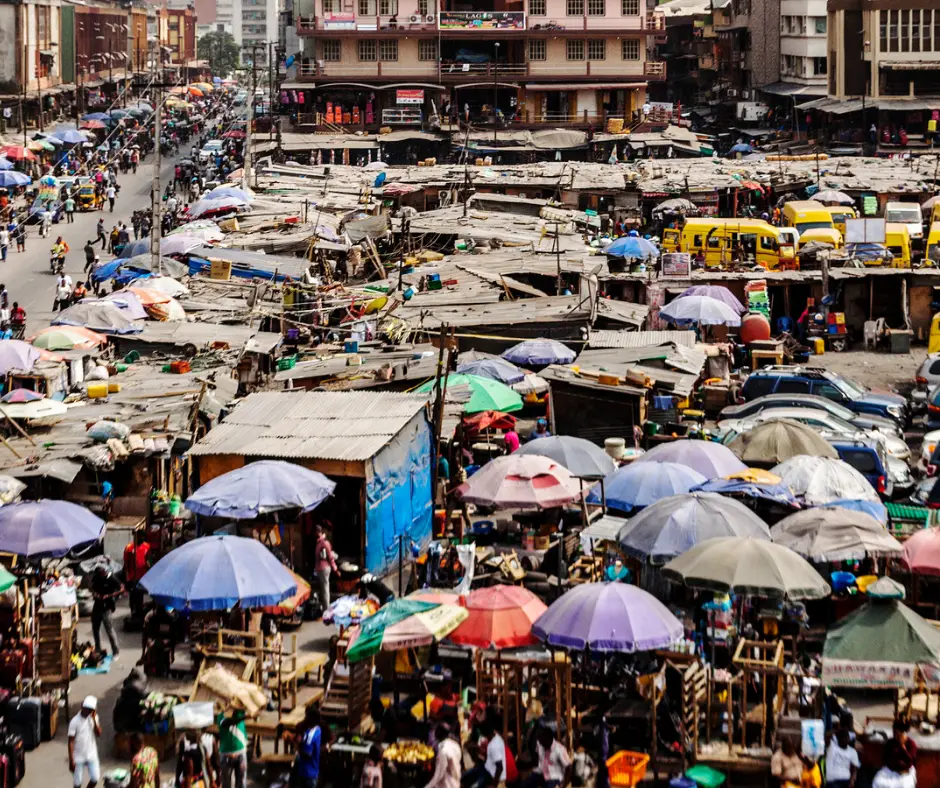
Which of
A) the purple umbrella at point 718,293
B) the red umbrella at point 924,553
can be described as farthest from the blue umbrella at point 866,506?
the purple umbrella at point 718,293

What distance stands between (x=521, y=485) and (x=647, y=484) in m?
1.50

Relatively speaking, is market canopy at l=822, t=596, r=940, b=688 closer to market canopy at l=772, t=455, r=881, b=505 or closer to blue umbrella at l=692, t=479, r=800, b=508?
blue umbrella at l=692, t=479, r=800, b=508

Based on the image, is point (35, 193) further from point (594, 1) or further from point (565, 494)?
point (565, 494)

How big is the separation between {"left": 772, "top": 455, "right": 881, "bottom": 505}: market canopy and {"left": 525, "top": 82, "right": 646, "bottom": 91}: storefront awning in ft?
203

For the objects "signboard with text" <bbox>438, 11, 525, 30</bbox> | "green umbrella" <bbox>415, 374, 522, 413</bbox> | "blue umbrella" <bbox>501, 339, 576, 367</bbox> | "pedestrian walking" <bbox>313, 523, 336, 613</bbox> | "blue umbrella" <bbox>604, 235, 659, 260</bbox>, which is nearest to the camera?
"pedestrian walking" <bbox>313, 523, 336, 613</bbox>

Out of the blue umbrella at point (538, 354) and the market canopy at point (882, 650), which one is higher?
the blue umbrella at point (538, 354)

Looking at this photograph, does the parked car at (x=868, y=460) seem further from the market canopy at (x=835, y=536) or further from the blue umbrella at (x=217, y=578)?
the blue umbrella at (x=217, y=578)

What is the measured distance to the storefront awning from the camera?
79.8 meters

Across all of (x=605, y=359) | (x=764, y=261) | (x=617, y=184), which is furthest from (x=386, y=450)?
(x=617, y=184)

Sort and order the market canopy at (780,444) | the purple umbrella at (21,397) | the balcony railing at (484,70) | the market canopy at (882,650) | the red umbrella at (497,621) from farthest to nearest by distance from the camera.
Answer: the balcony railing at (484,70) < the purple umbrella at (21,397) < the market canopy at (780,444) < the red umbrella at (497,621) < the market canopy at (882,650)

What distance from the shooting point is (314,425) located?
66.5 feet

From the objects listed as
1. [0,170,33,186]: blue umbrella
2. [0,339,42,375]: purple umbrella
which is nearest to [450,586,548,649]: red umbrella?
[0,339,42,375]: purple umbrella

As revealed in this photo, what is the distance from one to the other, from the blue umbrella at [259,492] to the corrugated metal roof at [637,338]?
11276 millimetres

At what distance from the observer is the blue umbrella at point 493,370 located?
2536 cm
